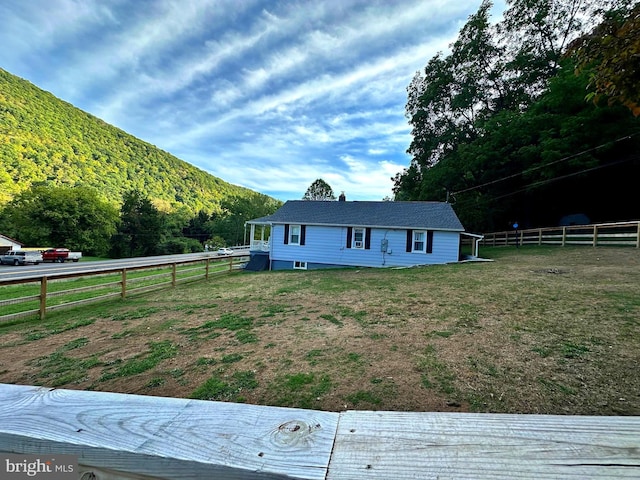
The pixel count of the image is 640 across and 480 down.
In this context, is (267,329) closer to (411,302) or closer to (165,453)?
(411,302)

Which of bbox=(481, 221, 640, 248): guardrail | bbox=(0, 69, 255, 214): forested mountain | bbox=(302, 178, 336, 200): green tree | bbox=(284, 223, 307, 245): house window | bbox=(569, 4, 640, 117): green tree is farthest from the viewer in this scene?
bbox=(0, 69, 255, 214): forested mountain

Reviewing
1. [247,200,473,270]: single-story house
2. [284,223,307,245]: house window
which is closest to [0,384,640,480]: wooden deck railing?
[247,200,473,270]: single-story house

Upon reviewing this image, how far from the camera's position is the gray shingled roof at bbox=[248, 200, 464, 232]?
605 inches

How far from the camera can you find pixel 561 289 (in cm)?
674

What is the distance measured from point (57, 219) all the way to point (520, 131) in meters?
49.1

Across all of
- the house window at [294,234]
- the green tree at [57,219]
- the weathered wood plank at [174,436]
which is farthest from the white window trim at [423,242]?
the green tree at [57,219]

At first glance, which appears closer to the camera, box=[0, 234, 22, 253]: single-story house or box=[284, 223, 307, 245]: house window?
box=[284, 223, 307, 245]: house window

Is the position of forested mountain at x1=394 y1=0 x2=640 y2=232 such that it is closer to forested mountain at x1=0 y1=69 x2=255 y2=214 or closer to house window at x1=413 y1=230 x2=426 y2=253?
house window at x1=413 y1=230 x2=426 y2=253

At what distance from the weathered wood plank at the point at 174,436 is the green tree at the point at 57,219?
46.9 metres

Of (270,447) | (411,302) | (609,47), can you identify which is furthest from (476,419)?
(411,302)

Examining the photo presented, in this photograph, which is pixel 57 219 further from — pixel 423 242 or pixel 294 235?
pixel 423 242

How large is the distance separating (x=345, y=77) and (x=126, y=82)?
80.4 ft

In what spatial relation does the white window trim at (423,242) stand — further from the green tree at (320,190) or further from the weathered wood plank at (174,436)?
the green tree at (320,190)
